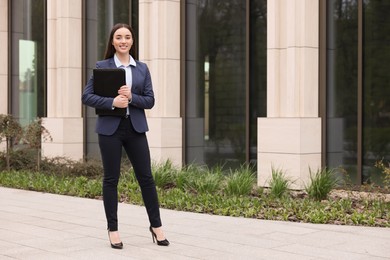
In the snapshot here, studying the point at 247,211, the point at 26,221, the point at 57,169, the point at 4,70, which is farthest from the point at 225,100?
the point at 4,70

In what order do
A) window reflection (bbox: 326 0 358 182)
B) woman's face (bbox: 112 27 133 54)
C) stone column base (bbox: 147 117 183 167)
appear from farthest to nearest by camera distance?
stone column base (bbox: 147 117 183 167) → window reflection (bbox: 326 0 358 182) → woman's face (bbox: 112 27 133 54)

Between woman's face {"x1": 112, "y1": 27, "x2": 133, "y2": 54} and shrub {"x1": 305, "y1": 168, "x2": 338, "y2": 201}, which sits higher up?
woman's face {"x1": 112, "y1": 27, "x2": 133, "y2": 54}

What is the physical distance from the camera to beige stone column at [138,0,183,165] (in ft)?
48.5

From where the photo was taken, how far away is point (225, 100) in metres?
14.5

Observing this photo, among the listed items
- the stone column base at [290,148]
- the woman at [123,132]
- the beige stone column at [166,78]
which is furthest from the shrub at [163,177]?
the woman at [123,132]

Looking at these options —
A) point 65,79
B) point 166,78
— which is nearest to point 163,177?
point 166,78

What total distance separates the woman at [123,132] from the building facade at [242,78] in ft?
18.4

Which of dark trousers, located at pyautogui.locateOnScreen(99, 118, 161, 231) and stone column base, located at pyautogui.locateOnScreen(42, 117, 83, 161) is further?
stone column base, located at pyautogui.locateOnScreen(42, 117, 83, 161)

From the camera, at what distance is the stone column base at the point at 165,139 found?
48.1ft

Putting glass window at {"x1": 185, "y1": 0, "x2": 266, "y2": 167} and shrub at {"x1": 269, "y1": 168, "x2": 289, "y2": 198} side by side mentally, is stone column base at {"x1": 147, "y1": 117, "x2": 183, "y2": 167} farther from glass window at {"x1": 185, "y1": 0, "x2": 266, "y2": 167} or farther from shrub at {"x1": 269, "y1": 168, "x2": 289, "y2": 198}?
shrub at {"x1": 269, "y1": 168, "x2": 289, "y2": 198}

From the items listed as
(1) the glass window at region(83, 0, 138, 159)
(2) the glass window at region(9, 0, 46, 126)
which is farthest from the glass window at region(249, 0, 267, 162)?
(2) the glass window at region(9, 0, 46, 126)

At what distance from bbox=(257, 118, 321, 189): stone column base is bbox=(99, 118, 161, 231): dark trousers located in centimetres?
547

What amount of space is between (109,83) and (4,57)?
49.7 feet

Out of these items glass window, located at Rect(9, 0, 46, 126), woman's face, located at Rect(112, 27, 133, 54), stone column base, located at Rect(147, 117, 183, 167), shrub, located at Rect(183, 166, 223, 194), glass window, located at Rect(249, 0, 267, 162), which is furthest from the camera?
glass window, located at Rect(9, 0, 46, 126)
